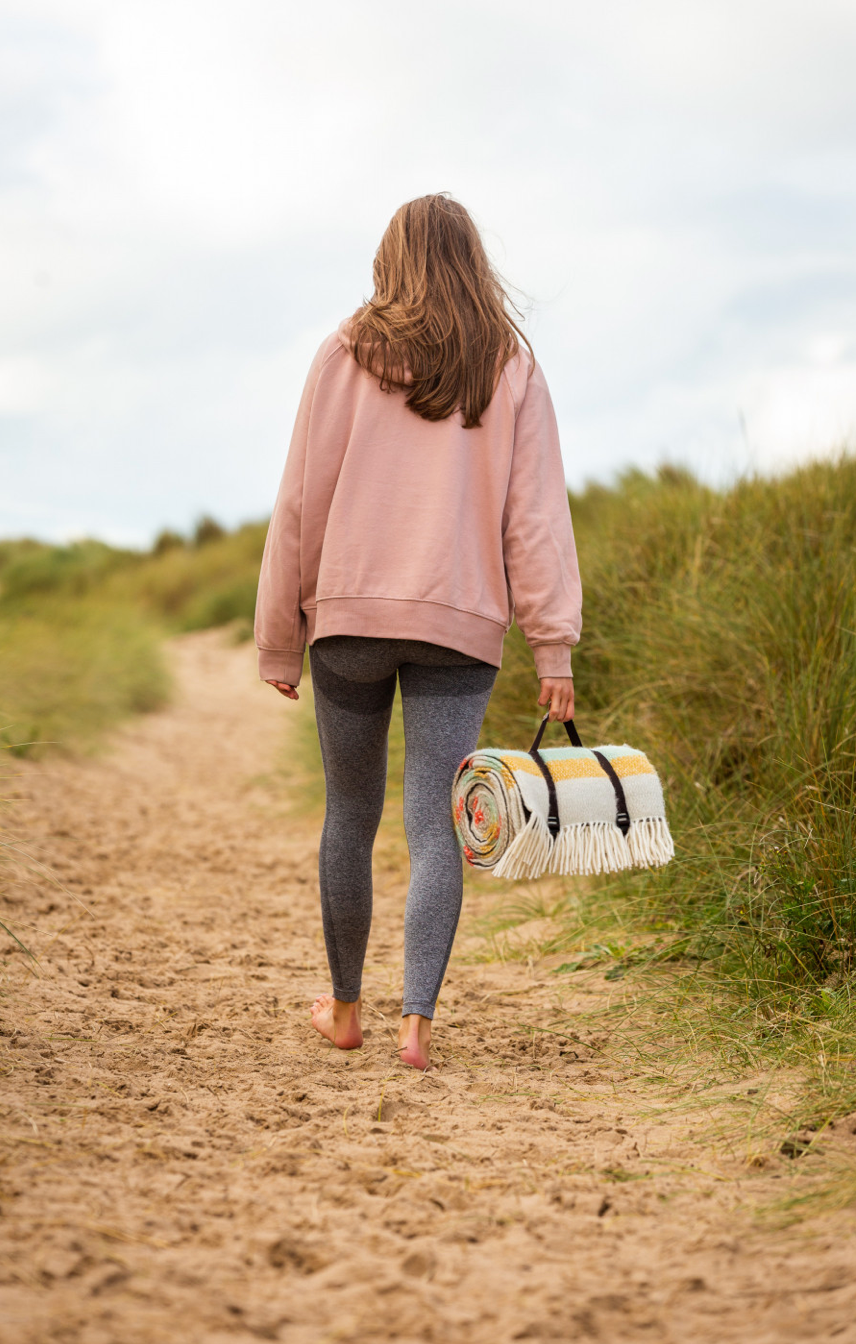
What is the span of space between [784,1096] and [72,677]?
6561 millimetres

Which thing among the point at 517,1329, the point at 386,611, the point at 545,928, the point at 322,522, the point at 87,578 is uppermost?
the point at 87,578

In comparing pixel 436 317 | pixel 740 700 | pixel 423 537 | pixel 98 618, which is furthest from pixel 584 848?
pixel 98 618

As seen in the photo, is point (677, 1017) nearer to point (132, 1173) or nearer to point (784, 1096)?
point (784, 1096)

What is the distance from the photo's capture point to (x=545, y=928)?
354cm

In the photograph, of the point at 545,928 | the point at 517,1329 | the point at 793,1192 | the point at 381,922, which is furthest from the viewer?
the point at 381,922

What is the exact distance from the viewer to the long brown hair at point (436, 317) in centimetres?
221

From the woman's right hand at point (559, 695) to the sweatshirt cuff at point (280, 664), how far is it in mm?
540

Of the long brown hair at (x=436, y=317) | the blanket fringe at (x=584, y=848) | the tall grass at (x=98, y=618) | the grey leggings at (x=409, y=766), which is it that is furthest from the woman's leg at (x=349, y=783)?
the tall grass at (x=98, y=618)

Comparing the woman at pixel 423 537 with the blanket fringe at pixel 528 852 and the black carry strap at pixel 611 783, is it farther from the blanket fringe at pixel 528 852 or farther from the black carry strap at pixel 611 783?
the blanket fringe at pixel 528 852

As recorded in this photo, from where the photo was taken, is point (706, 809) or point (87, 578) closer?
point (706, 809)

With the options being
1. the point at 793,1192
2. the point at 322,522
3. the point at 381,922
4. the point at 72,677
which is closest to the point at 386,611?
the point at 322,522

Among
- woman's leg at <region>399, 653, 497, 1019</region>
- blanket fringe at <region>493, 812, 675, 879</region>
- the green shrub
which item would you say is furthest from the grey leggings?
the green shrub

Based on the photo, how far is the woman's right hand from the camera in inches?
89.8

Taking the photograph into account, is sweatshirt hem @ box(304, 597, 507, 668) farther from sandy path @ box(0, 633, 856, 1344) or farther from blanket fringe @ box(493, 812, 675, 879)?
sandy path @ box(0, 633, 856, 1344)
